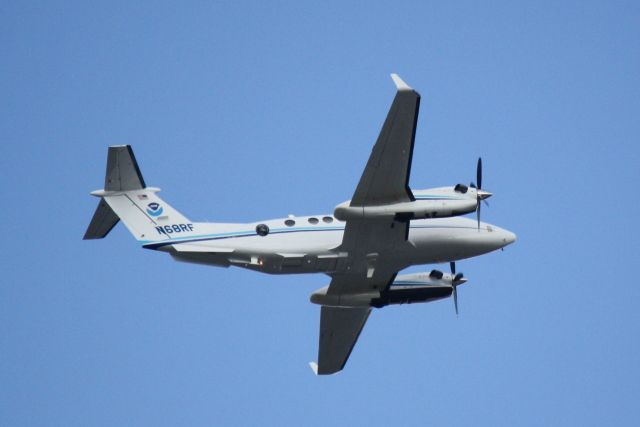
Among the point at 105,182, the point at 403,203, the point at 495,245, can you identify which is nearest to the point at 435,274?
A: the point at 495,245

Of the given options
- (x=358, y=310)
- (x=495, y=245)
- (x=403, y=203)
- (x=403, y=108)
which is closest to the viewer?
(x=403, y=108)

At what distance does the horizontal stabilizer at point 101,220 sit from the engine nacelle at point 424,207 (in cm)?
911

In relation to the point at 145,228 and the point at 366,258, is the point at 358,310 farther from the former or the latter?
the point at 145,228

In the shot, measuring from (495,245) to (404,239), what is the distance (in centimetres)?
481

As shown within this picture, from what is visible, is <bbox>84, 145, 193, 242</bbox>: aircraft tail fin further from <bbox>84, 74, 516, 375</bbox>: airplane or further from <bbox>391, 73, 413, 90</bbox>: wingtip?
<bbox>391, 73, 413, 90</bbox>: wingtip

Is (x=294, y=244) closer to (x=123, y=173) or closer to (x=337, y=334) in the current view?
(x=123, y=173)

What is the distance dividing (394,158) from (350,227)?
13.2 feet

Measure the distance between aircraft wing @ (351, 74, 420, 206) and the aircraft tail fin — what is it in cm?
758

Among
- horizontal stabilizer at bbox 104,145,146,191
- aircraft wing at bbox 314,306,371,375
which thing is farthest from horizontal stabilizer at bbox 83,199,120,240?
aircraft wing at bbox 314,306,371,375

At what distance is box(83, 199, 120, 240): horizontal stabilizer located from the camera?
46688mm

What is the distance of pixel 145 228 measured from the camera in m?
46.9

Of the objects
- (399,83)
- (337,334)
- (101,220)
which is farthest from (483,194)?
(101,220)

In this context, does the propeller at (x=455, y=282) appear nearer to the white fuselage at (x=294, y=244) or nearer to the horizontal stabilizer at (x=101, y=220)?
the white fuselage at (x=294, y=244)

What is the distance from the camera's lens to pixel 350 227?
47.0 meters
